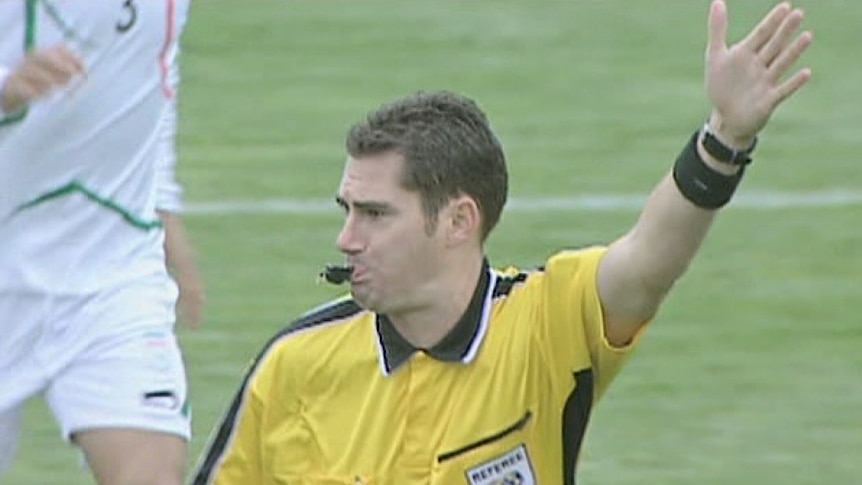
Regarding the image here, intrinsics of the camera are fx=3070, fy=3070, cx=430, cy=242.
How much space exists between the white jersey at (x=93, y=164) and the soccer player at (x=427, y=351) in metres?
0.77

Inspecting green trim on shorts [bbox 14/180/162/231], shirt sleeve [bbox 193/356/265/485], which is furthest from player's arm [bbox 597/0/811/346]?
green trim on shorts [bbox 14/180/162/231]

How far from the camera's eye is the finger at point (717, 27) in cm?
490

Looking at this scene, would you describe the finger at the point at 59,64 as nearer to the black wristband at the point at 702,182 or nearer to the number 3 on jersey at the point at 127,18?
the number 3 on jersey at the point at 127,18

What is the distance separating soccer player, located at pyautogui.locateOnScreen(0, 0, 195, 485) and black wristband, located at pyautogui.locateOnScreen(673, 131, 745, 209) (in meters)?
1.45

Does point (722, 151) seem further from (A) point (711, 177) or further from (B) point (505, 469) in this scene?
(B) point (505, 469)

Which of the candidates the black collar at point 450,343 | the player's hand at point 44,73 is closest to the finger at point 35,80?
the player's hand at point 44,73

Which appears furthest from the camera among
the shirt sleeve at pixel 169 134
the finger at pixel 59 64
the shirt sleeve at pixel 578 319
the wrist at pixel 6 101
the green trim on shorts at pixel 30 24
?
the shirt sleeve at pixel 169 134

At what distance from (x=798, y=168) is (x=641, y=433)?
3487 mm

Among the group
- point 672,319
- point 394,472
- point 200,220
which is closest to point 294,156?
point 200,220

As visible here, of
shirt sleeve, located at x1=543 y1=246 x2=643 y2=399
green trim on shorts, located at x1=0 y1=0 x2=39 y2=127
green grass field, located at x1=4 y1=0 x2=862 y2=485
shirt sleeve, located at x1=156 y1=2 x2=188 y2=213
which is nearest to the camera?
shirt sleeve, located at x1=543 y1=246 x2=643 y2=399

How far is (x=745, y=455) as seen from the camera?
27.2 ft

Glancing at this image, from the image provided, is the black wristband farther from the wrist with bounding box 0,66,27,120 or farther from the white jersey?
the white jersey

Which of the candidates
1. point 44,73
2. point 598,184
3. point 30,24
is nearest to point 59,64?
point 44,73

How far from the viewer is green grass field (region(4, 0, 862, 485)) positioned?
855cm
